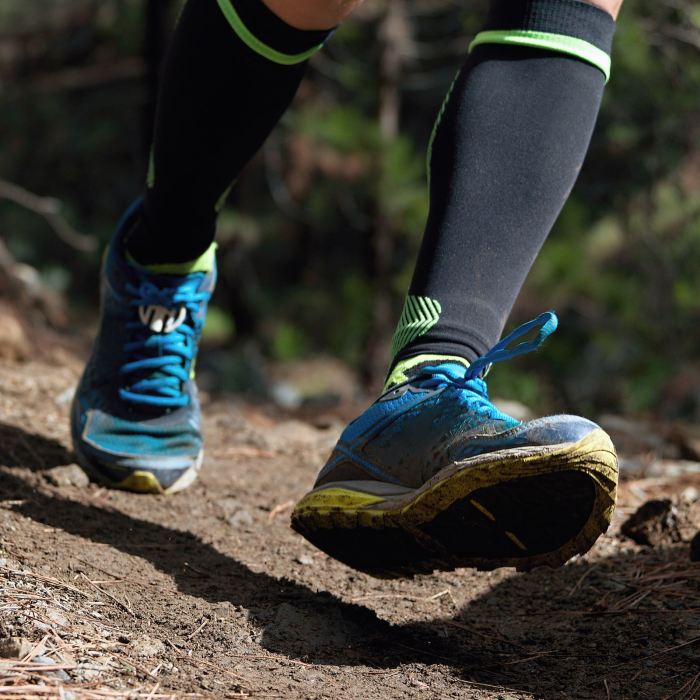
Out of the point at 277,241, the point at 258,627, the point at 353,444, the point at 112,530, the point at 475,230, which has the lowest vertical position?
the point at 258,627

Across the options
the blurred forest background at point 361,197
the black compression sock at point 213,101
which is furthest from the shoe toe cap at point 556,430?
the blurred forest background at point 361,197

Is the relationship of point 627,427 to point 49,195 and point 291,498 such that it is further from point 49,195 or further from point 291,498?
point 49,195

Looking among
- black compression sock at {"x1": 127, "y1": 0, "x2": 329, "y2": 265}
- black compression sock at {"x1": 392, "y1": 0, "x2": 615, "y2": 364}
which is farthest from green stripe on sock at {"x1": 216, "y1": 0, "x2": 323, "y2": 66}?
black compression sock at {"x1": 392, "y1": 0, "x2": 615, "y2": 364}

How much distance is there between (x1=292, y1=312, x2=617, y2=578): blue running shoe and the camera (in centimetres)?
112

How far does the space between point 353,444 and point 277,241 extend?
5.57 m

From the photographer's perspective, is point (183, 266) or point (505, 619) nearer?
point (505, 619)

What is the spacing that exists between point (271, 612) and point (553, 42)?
2.70 ft

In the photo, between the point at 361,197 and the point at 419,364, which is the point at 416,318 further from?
the point at 361,197

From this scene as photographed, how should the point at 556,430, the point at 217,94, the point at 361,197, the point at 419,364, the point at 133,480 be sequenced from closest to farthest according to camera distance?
the point at 556,430
the point at 419,364
the point at 217,94
the point at 133,480
the point at 361,197

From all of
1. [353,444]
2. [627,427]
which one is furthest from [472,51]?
[627,427]

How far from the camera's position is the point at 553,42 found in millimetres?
1362

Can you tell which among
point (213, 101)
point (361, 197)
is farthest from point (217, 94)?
point (361, 197)

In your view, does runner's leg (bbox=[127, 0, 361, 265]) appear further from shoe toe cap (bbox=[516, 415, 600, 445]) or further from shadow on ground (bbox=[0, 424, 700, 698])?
shoe toe cap (bbox=[516, 415, 600, 445])

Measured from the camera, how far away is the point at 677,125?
4066 millimetres
